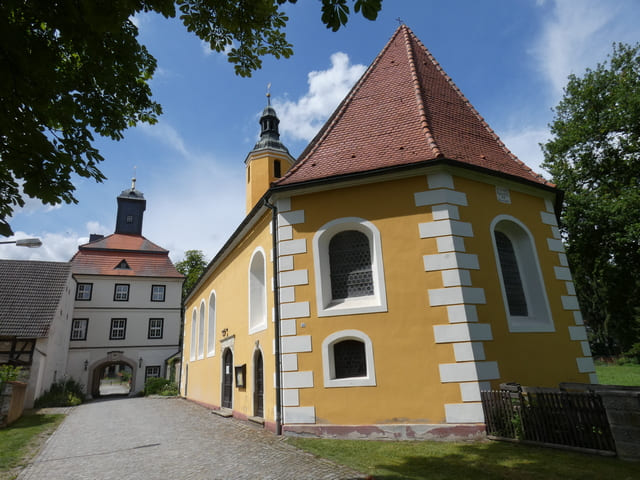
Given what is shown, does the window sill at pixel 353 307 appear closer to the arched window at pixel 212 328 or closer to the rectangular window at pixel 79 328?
the arched window at pixel 212 328

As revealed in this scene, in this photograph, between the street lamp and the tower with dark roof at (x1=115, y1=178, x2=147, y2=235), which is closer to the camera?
the street lamp

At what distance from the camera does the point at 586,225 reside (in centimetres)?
1844

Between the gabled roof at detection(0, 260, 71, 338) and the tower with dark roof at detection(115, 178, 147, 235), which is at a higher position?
the tower with dark roof at detection(115, 178, 147, 235)

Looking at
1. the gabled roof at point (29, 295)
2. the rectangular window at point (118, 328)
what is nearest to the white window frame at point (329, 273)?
the gabled roof at point (29, 295)

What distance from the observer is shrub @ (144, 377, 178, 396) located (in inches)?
1071

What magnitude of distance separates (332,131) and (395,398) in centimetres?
713

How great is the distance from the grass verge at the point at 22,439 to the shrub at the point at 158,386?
11.9m

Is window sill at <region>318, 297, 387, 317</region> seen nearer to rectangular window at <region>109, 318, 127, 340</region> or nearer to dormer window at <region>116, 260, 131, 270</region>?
rectangular window at <region>109, 318, 127, 340</region>

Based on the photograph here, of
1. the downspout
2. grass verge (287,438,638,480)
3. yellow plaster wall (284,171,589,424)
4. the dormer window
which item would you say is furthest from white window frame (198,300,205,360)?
grass verge (287,438,638,480)

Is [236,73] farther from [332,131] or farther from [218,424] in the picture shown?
[218,424]

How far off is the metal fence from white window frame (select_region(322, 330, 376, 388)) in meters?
2.20

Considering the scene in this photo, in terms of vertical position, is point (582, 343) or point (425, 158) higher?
point (425, 158)

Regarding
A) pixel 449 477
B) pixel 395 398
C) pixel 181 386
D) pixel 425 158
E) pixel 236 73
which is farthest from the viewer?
pixel 181 386

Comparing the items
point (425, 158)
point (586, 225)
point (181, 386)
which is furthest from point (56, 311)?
point (586, 225)
